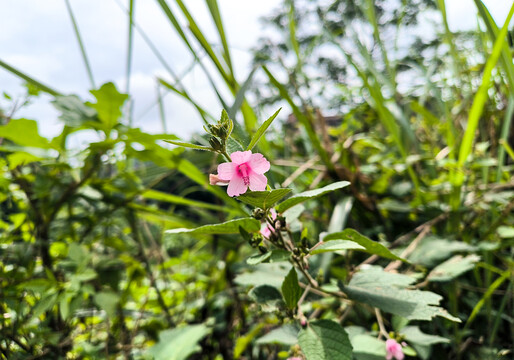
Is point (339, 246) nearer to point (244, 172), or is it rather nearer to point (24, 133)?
point (244, 172)

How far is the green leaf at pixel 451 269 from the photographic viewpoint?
57 cm

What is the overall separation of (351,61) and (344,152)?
0.84 ft

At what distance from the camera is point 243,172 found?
33 cm

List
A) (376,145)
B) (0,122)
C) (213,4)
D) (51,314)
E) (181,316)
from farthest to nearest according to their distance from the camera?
(376,145) < (181,316) < (0,122) < (51,314) < (213,4)

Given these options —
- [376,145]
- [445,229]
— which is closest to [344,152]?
[376,145]

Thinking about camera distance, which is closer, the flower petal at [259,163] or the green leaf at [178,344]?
the flower petal at [259,163]

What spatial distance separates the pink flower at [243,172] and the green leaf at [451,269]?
1.45 feet

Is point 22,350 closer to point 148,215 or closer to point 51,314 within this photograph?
point 51,314

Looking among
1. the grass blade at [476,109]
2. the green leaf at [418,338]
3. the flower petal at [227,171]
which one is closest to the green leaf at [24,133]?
the flower petal at [227,171]

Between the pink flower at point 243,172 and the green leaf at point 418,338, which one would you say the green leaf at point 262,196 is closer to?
the pink flower at point 243,172

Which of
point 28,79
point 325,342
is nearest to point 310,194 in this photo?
point 325,342

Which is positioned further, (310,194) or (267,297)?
(267,297)

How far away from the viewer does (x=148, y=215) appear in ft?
3.01

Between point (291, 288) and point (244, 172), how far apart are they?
0.51 ft
